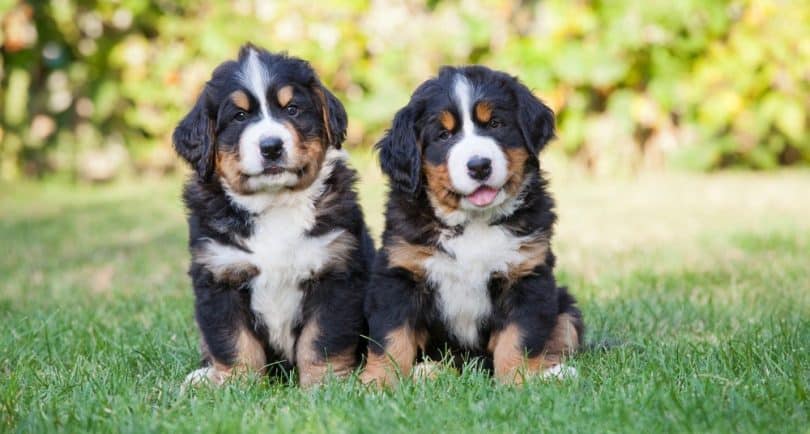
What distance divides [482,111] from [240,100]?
39.2 inches

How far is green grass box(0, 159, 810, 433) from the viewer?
3.42m

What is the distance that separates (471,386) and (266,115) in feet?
4.60

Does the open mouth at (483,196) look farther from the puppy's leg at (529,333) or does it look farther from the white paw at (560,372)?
the white paw at (560,372)

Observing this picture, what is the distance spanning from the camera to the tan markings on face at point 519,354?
4047mm

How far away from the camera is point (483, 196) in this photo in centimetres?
424

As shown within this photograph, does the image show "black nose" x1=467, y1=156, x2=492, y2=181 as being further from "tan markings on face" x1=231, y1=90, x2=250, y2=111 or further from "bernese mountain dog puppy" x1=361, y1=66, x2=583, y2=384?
"tan markings on face" x1=231, y1=90, x2=250, y2=111

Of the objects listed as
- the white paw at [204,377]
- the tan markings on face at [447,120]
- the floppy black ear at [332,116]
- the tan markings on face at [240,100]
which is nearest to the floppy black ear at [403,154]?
the tan markings on face at [447,120]

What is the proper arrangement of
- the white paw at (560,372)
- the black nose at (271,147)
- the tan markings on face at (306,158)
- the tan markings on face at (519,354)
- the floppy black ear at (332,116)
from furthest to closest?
the floppy black ear at (332,116), the tan markings on face at (306,158), the black nose at (271,147), the tan markings on face at (519,354), the white paw at (560,372)

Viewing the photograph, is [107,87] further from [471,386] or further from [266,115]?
[471,386]

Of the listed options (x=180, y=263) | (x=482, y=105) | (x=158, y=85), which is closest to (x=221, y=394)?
(x=482, y=105)

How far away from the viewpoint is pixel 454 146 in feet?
13.9

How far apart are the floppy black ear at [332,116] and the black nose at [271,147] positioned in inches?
12.1

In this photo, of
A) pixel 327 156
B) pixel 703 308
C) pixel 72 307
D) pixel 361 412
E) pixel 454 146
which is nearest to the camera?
pixel 361 412

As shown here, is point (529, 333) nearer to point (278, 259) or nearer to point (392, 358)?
point (392, 358)
